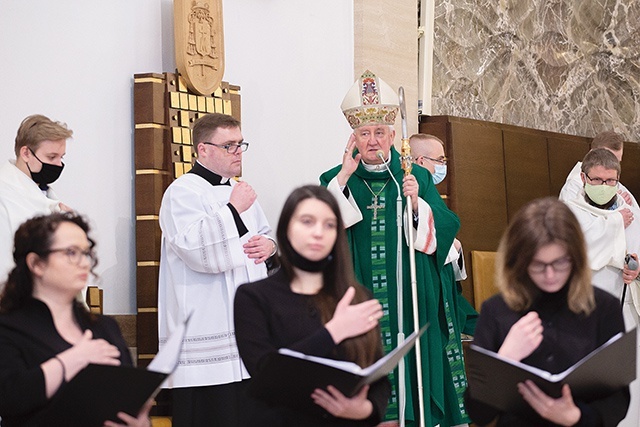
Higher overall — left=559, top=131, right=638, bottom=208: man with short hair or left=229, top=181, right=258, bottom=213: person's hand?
left=559, top=131, right=638, bottom=208: man with short hair

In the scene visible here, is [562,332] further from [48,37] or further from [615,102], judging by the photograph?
[615,102]

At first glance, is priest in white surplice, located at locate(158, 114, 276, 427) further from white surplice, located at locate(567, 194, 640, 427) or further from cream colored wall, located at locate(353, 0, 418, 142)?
cream colored wall, located at locate(353, 0, 418, 142)

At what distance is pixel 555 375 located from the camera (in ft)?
11.5

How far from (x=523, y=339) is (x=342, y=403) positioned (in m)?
0.61

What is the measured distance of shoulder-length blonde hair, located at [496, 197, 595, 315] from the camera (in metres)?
3.68

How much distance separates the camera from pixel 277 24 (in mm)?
8508

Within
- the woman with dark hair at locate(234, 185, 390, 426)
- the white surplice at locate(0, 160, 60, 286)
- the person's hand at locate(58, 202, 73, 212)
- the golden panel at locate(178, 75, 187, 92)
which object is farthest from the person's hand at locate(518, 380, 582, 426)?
the golden panel at locate(178, 75, 187, 92)

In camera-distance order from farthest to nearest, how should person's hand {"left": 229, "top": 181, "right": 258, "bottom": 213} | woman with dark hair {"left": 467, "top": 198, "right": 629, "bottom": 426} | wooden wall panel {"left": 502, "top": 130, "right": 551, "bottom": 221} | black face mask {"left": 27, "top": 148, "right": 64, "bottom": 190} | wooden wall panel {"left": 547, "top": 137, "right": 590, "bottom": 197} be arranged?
wooden wall panel {"left": 547, "top": 137, "right": 590, "bottom": 197}, wooden wall panel {"left": 502, "top": 130, "right": 551, "bottom": 221}, person's hand {"left": 229, "top": 181, "right": 258, "bottom": 213}, black face mask {"left": 27, "top": 148, "right": 64, "bottom": 190}, woman with dark hair {"left": 467, "top": 198, "right": 629, "bottom": 426}

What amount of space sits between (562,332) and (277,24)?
5241mm

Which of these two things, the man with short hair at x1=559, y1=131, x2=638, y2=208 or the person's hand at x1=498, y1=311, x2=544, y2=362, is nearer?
the person's hand at x1=498, y1=311, x2=544, y2=362

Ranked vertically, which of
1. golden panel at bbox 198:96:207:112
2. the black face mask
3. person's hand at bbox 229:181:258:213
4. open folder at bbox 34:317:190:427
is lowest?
open folder at bbox 34:317:190:427

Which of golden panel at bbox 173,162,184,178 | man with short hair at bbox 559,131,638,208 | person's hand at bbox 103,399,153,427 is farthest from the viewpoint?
man with short hair at bbox 559,131,638,208

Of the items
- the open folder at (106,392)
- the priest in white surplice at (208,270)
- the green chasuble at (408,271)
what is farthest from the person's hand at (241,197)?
the open folder at (106,392)

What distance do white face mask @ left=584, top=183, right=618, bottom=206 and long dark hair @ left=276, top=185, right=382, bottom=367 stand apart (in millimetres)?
4475
